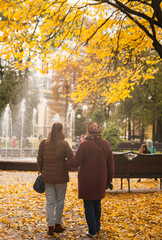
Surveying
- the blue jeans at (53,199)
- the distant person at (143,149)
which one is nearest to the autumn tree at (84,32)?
the distant person at (143,149)

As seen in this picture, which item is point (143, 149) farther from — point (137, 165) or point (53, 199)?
point (53, 199)

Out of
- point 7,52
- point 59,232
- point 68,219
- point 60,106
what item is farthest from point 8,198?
point 60,106

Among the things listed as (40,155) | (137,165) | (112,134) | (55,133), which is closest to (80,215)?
(40,155)

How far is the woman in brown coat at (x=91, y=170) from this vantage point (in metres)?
4.04

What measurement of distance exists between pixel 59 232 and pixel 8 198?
2569 mm

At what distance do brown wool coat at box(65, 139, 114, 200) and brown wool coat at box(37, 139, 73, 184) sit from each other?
11cm

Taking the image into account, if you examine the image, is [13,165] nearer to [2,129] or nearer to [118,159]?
[118,159]

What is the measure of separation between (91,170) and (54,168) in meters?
0.52

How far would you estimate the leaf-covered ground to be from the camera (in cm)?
422

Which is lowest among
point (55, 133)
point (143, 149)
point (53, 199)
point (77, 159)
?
point (53, 199)

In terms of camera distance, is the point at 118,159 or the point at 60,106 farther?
the point at 60,106

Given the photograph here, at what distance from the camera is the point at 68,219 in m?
4.96

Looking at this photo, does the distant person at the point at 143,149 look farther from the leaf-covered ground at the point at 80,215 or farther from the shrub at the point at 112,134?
the shrub at the point at 112,134

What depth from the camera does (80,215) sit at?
206 inches
